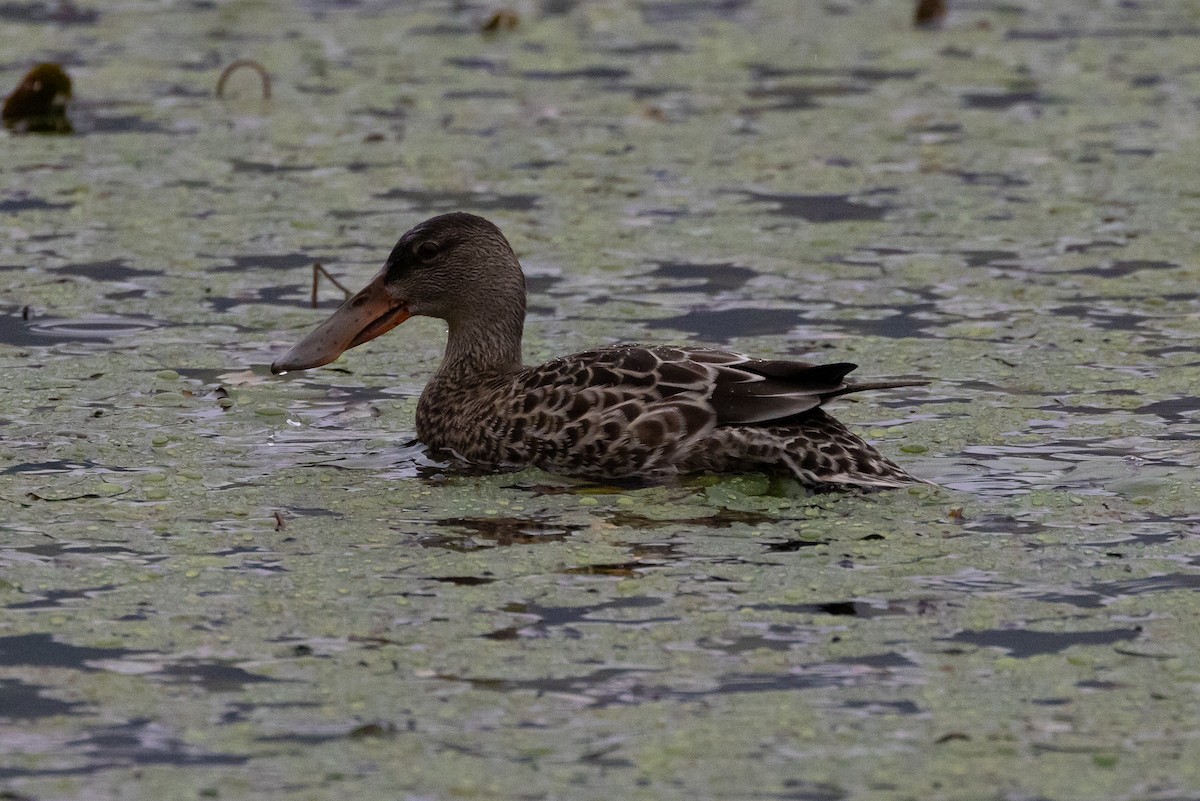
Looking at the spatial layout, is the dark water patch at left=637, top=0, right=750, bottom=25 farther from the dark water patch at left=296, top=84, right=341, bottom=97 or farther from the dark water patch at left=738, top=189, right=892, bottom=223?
the dark water patch at left=738, top=189, right=892, bottom=223

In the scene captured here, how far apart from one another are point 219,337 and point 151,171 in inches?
139

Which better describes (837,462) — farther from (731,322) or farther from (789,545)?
(731,322)

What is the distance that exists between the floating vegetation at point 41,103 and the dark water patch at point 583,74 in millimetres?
3876

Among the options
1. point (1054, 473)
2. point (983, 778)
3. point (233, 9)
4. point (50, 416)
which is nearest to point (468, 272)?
point (50, 416)

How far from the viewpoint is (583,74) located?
16.4 metres

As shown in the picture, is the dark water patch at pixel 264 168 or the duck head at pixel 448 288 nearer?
Result: the duck head at pixel 448 288

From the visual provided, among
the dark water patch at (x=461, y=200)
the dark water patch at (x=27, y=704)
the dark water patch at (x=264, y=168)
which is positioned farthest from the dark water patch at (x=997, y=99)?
the dark water patch at (x=27, y=704)

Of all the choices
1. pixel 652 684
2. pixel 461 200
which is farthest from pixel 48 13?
pixel 652 684

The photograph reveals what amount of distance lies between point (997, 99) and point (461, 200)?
4951mm

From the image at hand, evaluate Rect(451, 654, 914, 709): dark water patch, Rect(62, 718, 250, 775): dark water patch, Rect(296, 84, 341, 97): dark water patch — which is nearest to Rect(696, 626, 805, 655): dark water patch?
Rect(451, 654, 914, 709): dark water patch

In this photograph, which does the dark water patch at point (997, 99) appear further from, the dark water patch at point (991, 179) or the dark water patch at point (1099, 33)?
Answer: the dark water patch at point (1099, 33)

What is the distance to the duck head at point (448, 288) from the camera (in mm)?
8328

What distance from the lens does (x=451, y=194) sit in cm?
1248

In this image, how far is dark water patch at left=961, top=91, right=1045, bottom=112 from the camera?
15055 millimetres
